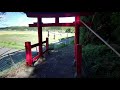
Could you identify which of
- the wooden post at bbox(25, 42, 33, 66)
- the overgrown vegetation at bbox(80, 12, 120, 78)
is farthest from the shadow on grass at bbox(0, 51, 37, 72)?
the overgrown vegetation at bbox(80, 12, 120, 78)

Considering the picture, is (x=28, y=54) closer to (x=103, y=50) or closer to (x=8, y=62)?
(x=103, y=50)

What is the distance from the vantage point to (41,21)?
8.45m

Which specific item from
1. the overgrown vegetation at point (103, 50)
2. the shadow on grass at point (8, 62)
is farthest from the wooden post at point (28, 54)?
the overgrown vegetation at point (103, 50)

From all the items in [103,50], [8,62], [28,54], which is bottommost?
[8,62]

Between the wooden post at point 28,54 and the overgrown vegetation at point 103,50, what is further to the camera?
the wooden post at point 28,54

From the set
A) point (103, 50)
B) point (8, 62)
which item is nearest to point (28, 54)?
point (103, 50)

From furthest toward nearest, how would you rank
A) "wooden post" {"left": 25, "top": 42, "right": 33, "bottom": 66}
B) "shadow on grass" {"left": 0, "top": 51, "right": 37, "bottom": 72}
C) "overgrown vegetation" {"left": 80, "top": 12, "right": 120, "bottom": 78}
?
"shadow on grass" {"left": 0, "top": 51, "right": 37, "bottom": 72} < "wooden post" {"left": 25, "top": 42, "right": 33, "bottom": 66} < "overgrown vegetation" {"left": 80, "top": 12, "right": 120, "bottom": 78}

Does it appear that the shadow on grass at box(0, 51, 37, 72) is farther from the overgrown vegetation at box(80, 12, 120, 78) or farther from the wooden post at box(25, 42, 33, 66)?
the overgrown vegetation at box(80, 12, 120, 78)

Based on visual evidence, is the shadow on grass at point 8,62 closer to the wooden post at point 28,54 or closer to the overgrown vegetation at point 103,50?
the wooden post at point 28,54

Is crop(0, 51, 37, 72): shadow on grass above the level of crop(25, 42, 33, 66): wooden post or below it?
below

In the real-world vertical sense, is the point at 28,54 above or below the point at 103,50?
below
